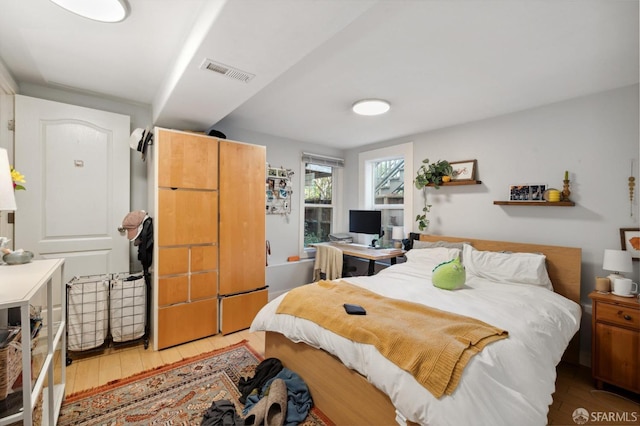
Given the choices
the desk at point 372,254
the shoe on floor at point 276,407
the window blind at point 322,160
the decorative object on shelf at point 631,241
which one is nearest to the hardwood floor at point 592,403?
the decorative object on shelf at point 631,241

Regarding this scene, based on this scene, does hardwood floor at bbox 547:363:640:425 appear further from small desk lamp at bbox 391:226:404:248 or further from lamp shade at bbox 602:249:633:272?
small desk lamp at bbox 391:226:404:248

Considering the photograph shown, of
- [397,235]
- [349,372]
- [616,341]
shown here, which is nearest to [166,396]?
[349,372]

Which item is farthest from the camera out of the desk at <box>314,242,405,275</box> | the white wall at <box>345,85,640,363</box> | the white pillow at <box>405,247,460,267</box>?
the desk at <box>314,242,405,275</box>

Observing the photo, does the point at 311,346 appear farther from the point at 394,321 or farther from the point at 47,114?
the point at 47,114

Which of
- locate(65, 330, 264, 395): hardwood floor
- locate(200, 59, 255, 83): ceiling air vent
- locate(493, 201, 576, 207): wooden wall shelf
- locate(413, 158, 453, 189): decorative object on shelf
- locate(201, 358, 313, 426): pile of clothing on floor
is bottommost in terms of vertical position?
locate(65, 330, 264, 395): hardwood floor

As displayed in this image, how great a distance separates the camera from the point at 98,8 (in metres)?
1.54

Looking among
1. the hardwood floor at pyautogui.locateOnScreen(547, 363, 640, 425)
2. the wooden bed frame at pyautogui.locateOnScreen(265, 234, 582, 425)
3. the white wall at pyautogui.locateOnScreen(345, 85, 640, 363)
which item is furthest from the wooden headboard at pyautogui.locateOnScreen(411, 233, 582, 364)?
the hardwood floor at pyautogui.locateOnScreen(547, 363, 640, 425)

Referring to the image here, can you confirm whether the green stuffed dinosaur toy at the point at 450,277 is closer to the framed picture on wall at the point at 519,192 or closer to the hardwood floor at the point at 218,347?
the hardwood floor at the point at 218,347

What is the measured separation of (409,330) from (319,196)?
3470 millimetres

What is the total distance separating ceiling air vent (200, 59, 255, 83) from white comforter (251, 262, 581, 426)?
177cm

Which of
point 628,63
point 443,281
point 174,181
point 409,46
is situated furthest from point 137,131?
point 628,63

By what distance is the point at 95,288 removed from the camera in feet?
8.14

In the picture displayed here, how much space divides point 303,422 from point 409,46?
8.42 ft

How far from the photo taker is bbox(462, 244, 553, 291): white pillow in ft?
8.20
